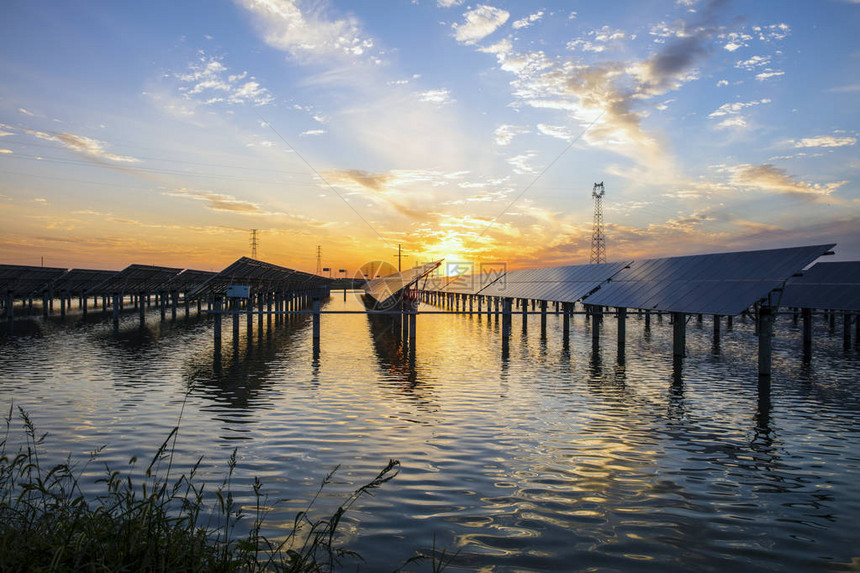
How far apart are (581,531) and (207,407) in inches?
500

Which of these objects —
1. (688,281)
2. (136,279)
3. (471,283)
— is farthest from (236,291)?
(471,283)

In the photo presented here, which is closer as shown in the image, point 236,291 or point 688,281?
point 688,281

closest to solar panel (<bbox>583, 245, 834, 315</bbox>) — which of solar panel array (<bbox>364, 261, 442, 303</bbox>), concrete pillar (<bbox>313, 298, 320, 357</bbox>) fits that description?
solar panel array (<bbox>364, 261, 442, 303</bbox>)

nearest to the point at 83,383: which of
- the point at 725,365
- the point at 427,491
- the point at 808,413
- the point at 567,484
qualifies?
the point at 427,491

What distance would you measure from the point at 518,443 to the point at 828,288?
121ft

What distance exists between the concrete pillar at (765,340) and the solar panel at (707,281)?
0.83m

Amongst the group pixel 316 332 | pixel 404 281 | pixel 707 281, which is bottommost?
pixel 316 332

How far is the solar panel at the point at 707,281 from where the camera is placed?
72.4 ft

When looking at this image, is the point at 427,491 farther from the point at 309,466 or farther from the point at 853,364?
the point at 853,364

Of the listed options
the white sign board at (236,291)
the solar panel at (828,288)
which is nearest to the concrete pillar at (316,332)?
the white sign board at (236,291)

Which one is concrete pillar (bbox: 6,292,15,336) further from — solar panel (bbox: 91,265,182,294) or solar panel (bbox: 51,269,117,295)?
solar panel (bbox: 51,269,117,295)

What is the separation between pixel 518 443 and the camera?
1296cm

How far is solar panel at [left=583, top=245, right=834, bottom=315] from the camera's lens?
22.1m

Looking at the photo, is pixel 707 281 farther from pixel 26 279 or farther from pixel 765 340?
pixel 26 279
